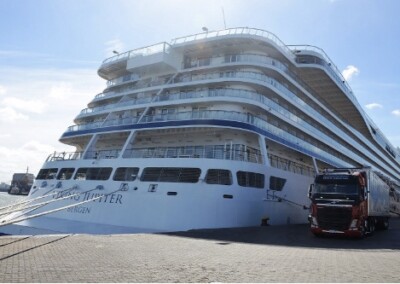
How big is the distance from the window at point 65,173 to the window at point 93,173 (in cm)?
78

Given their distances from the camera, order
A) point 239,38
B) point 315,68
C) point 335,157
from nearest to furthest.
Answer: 1. point 239,38
2. point 315,68
3. point 335,157

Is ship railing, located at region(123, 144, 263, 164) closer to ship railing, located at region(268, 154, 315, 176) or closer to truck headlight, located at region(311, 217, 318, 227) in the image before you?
ship railing, located at region(268, 154, 315, 176)

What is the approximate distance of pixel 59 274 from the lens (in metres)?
7.14

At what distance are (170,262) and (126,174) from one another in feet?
40.4

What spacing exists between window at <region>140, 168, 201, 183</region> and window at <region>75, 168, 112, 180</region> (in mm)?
2868

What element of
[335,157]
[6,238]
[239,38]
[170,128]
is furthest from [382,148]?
[6,238]

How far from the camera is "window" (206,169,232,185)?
18.5m

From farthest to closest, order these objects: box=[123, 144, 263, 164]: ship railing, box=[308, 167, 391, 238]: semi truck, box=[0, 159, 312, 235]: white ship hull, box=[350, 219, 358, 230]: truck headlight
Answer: box=[123, 144, 263, 164]: ship railing, box=[0, 159, 312, 235]: white ship hull, box=[308, 167, 391, 238]: semi truck, box=[350, 219, 358, 230]: truck headlight

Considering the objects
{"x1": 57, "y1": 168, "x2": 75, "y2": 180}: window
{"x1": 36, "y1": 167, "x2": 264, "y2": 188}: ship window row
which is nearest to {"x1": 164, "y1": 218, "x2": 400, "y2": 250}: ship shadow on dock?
{"x1": 36, "y1": 167, "x2": 264, "y2": 188}: ship window row

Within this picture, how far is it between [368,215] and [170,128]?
39.6ft

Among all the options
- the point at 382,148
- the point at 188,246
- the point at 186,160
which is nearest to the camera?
the point at 188,246

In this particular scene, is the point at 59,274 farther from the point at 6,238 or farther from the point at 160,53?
the point at 160,53

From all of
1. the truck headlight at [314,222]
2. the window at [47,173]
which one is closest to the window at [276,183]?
the truck headlight at [314,222]

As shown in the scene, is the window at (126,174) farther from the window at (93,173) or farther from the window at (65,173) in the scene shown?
the window at (65,173)
